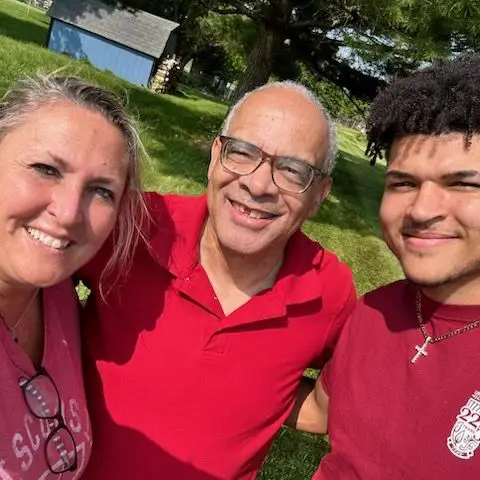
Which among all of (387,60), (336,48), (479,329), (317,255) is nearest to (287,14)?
(336,48)

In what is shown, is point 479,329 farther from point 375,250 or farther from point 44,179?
point 375,250

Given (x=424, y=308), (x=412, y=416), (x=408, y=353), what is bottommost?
(x=412, y=416)

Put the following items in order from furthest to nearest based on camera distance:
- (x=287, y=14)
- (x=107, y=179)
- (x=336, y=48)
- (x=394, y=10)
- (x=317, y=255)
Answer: (x=336, y=48) → (x=287, y=14) → (x=394, y=10) → (x=317, y=255) → (x=107, y=179)

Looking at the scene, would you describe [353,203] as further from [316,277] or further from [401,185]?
[401,185]

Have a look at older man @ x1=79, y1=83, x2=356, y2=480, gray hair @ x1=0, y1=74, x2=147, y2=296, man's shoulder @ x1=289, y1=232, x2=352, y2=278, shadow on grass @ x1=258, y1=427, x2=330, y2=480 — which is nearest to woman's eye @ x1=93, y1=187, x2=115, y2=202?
gray hair @ x1=0, y1=74, x2=147, y2=296

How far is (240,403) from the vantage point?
6.49 feet

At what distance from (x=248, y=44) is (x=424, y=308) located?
32.7 feet

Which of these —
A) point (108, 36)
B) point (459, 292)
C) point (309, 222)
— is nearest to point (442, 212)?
point (459, 292)

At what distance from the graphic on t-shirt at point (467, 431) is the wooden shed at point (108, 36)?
2361 cm

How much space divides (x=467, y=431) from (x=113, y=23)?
86.3 feet

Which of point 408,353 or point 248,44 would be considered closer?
point 408,353

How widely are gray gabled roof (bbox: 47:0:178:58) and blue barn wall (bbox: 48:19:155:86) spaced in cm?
28

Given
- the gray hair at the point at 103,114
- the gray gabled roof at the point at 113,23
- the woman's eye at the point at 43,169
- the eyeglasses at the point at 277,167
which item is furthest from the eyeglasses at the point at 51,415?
the gray gabled roof at the point at 113,23

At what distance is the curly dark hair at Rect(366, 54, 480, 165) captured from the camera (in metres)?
1.72
